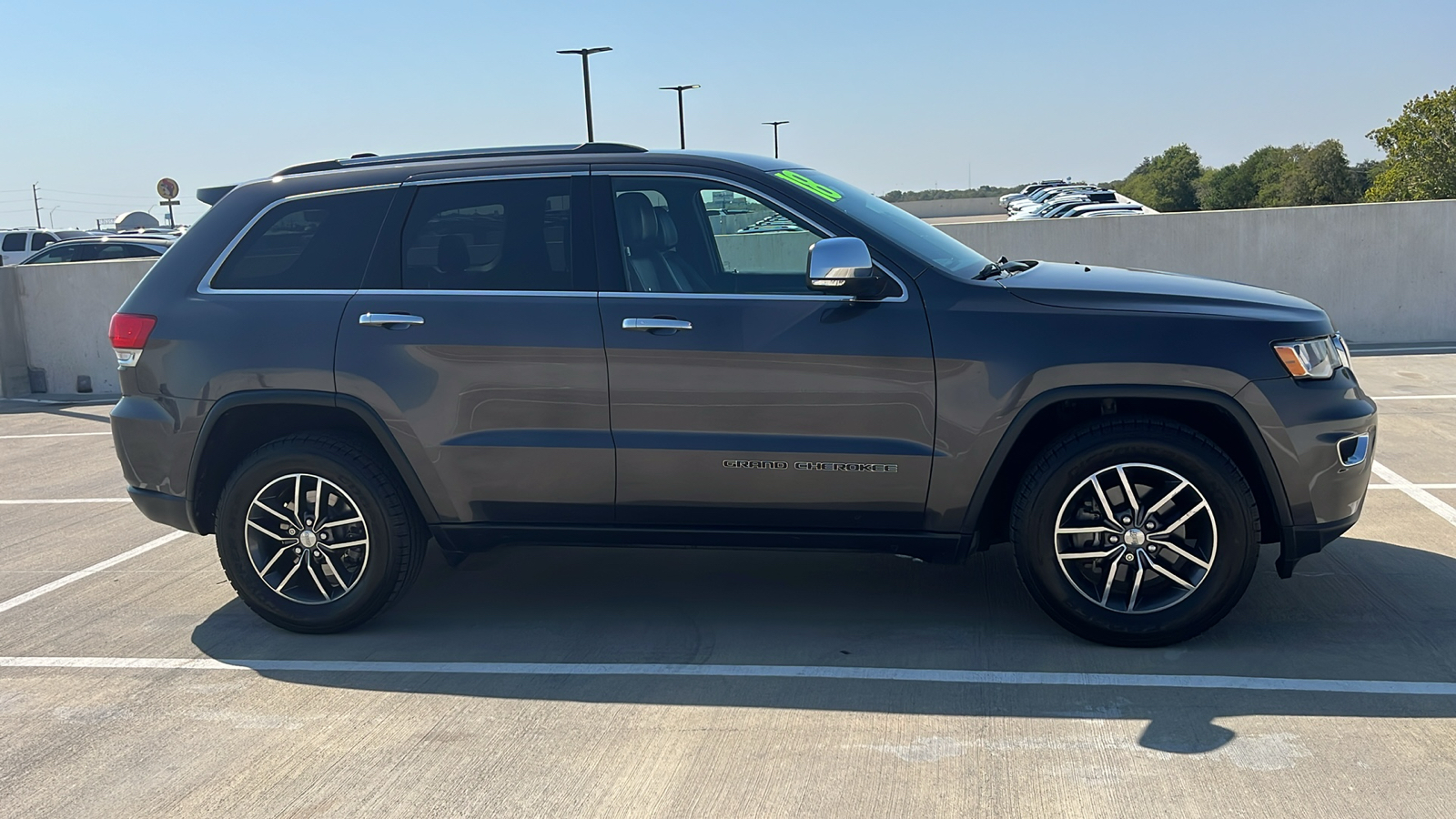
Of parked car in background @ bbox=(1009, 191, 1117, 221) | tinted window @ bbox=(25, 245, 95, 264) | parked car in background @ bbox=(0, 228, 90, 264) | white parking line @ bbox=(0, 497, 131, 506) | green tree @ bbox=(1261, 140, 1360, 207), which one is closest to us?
white parking line @ bbox=(0, 497, 131, 506)

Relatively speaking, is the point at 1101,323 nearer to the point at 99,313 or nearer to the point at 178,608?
the point at 178,608

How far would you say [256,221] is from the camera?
16.3ft

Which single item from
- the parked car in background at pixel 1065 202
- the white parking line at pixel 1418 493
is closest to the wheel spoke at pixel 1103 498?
the white parking line at pixel 1418 493

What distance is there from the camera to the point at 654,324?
450cm

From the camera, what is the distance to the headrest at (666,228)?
4.72m

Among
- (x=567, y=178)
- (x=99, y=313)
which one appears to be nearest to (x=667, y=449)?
(x=567, y=178)

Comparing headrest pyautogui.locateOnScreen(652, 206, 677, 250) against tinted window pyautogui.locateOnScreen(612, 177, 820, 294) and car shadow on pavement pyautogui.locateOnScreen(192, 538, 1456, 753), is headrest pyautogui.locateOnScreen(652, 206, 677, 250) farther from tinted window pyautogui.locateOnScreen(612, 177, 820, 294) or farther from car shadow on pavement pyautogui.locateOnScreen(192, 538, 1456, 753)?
car shadow on pavement pyautogui.locateOnScreen(192, 538, 1456, 753)

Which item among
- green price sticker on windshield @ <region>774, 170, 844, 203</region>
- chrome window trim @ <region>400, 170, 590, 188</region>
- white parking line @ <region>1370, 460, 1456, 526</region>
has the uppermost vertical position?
chrome window trim @ <region>400, 170, 590, 188</region>

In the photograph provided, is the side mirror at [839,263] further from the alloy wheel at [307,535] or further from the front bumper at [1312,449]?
the alloy wheel at [307,535]

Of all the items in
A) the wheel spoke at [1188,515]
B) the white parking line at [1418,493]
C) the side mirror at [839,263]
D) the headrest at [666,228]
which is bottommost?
the white parking line at [1418,493]

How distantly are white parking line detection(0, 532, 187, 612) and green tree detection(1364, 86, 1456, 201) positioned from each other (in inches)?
2006

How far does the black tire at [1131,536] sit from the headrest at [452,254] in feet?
→ 7.49

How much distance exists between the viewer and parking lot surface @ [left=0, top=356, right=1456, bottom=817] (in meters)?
3.52

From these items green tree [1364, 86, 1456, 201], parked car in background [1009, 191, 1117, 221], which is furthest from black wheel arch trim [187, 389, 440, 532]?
green tree [1364, 86, 1456, 201]
